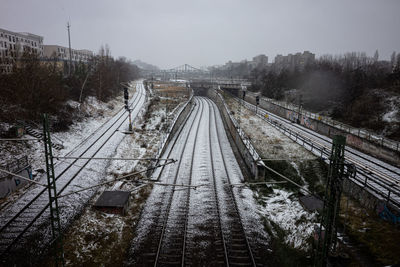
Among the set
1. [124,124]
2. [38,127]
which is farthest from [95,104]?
[38,127]

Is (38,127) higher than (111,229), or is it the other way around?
(38,127)

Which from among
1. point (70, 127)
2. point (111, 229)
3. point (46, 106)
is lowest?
point (111, 229)

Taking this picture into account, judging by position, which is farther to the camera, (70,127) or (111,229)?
(70,127)

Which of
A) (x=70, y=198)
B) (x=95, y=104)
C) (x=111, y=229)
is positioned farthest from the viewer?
(x=95, y=104)

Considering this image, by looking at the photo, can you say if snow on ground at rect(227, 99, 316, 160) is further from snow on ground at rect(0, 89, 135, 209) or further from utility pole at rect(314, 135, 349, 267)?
snow on ground at rect(0, 89, 135, 209)

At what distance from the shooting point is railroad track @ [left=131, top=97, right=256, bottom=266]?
1104cm

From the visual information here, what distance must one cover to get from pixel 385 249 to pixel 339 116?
3378cm

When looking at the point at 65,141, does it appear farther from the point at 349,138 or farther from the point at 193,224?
the point at 349,138

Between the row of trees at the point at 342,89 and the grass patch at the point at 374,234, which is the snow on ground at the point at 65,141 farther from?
the row of trees at the point at 342,89

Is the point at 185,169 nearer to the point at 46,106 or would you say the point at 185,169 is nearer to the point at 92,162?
the point at 92,162

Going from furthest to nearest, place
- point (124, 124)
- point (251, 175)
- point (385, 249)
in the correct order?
point (124, 124) < point (251, 175) < point (385, 249)

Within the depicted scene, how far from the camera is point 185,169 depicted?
21.4 m

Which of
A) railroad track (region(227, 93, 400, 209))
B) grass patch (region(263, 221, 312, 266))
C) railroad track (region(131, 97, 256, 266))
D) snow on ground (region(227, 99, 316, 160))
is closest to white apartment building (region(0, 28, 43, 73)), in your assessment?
railroad track (region(131, 97, 256, 266))

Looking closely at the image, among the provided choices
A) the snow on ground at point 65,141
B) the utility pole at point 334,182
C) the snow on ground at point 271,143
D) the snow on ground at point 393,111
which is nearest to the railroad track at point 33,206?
the snow on ground at point 65,141
